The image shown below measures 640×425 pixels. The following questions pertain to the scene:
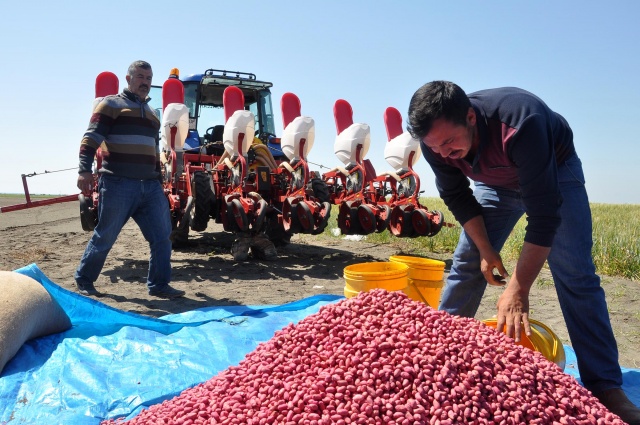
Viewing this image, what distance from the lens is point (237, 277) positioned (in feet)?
18.6

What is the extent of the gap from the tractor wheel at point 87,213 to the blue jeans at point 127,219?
1839mm

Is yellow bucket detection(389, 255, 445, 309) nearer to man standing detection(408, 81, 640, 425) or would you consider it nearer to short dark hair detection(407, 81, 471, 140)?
man standing detection(408, 81, 640, 425)

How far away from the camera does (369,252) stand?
7.79m

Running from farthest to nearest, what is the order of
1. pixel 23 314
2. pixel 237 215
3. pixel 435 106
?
pixel 237 215 < pixel 23 314 < pixel 435 106

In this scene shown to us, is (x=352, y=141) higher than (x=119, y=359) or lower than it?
higher

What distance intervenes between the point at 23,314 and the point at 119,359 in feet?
1.80

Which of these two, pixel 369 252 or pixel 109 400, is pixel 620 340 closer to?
pixel 109 400

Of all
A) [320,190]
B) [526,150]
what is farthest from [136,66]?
[526,150]

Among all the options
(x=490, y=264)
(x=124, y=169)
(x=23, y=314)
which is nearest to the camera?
(x=490, y=264)

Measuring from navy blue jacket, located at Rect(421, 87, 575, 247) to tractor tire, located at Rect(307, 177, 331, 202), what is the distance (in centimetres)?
443

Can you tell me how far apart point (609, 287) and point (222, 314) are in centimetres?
377

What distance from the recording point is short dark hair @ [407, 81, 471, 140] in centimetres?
200

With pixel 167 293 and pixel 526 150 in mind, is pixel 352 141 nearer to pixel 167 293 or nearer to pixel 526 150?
pixel 167 293

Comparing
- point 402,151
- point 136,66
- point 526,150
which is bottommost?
point 402,151
